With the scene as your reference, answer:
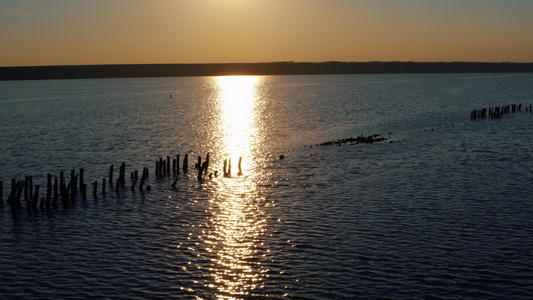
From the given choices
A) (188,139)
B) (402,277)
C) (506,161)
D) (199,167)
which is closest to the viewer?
(402,277)

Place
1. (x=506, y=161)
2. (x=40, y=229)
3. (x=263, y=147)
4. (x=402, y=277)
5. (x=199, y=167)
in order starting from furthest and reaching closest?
(x=263, y=147) < (x=506, y=161) < (x=199, y=167) < (x=40, y=229) < (x=402, y=277)

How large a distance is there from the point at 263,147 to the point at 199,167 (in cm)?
1736

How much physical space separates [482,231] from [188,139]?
151ft

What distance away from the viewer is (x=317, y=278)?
67.1 ft

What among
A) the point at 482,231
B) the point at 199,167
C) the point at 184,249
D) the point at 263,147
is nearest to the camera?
the point at 184,249

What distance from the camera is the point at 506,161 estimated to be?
46.0 m

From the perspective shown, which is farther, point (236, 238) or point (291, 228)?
point (291, 228)

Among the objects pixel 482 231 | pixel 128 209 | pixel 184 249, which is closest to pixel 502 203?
pixel 482 231

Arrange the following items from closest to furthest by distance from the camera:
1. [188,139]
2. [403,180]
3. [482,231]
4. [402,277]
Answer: [402,277] < [482,231] < [403,180] < [188,139]

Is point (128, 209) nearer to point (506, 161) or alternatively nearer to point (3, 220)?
point (3, 220)

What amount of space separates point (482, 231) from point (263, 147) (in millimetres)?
35540

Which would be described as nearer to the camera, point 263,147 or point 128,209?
point 128,209

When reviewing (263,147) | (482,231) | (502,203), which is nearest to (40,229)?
(482,231)

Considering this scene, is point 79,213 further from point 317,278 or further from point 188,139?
point 188,139
